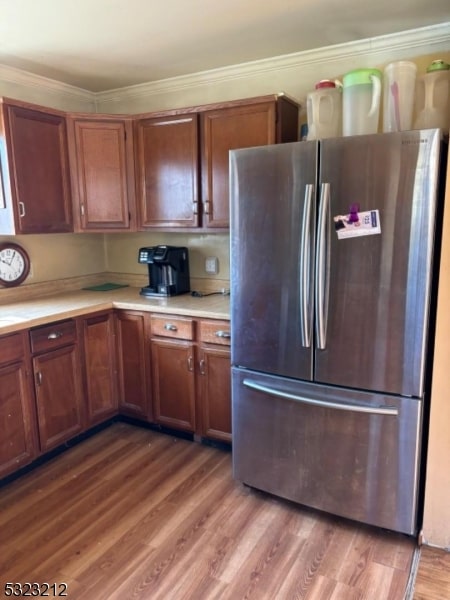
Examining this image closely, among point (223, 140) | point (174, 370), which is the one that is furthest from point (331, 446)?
point (223, 140)

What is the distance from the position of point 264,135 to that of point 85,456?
2239 mm

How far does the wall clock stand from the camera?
289cm

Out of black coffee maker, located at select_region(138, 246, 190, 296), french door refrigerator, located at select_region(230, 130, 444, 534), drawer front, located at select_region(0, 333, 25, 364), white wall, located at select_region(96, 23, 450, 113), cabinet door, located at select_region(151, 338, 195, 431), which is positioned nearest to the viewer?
french door refrigerator, located at select_region(230, 130, 444, 534)

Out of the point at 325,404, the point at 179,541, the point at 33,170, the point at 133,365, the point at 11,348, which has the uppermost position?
the point at 33,170

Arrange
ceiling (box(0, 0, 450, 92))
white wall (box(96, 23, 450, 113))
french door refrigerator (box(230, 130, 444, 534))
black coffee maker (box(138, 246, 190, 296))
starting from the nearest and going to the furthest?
french door refrigerator (box(230, 130, 444, 534)) < ceiling (box(0, 0, 450, 92)) < white wall (box(96, 23, 450, 113)) < black coffee maker (box(138, 246, 190, 296))

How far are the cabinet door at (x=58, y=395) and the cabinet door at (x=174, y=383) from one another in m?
0.49

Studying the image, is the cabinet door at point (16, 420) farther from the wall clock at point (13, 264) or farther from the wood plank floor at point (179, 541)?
the wall clock at point (13, 264)

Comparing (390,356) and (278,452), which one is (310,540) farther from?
(390,356)

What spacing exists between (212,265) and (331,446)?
1575mm

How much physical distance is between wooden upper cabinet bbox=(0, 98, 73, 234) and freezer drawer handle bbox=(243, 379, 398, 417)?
1657 millimetres

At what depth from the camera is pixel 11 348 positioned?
2346 millimetres

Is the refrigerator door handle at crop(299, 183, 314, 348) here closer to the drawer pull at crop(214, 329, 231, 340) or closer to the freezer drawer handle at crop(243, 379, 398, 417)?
the freezer drawer handle at crop(243, 379, 398, 417)

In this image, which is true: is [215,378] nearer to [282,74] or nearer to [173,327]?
[173,327]

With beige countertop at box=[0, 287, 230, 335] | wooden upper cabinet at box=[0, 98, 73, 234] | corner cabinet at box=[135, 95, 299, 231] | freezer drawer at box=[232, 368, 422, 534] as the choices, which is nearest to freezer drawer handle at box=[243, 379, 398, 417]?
freezer drawer at box=[232, 368, 422, 534]
